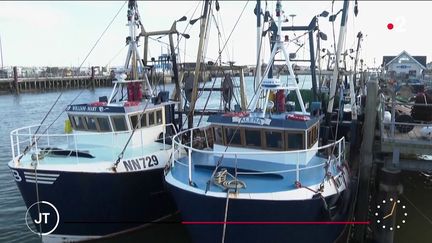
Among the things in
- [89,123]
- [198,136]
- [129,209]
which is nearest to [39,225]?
[129,209]

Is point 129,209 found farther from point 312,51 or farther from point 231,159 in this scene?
point 312,51

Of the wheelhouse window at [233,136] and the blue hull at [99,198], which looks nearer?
the wheelhouse window at [233,136]

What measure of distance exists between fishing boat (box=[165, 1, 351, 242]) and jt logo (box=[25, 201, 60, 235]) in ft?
11.9

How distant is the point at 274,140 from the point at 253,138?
0.55 meters

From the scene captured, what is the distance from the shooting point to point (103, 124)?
12750 mm

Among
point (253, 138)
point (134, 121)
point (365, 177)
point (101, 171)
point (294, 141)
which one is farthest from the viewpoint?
point (134, 121)

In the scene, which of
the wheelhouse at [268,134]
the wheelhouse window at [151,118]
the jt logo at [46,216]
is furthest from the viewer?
the wheelhouse window at [151,118]

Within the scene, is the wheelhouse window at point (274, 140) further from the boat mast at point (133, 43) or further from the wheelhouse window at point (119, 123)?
the boat mast at point (133, 43)

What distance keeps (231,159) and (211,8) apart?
661cm

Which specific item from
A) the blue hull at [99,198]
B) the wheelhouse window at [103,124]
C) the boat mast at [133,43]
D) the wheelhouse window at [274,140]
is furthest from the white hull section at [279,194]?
the boat mast at [133,43]

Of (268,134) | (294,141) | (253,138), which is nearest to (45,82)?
(253,138)

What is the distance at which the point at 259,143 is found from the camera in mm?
10227

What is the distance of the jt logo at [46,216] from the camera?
11.1 metres

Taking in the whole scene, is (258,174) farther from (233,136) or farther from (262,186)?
(233,136)
